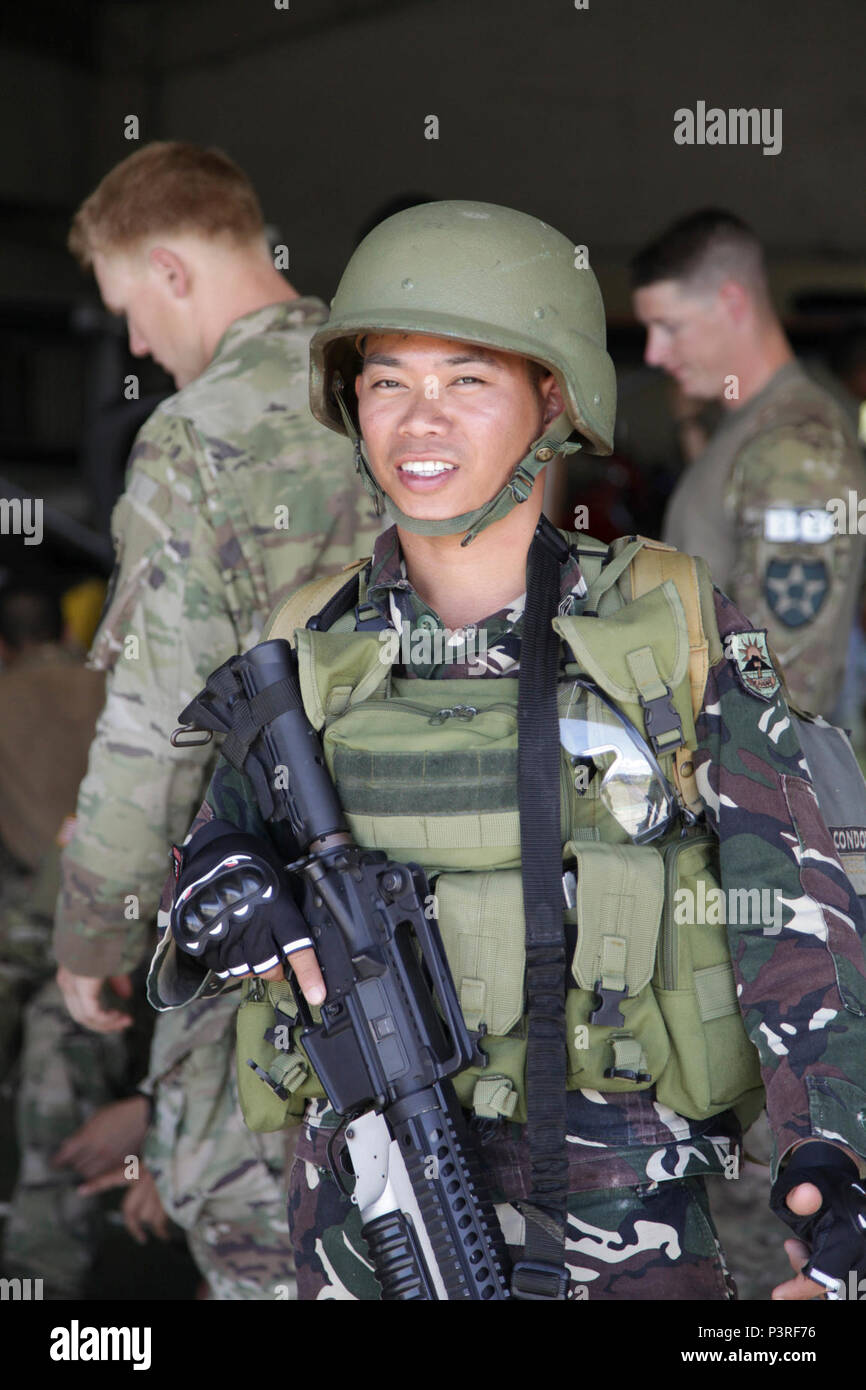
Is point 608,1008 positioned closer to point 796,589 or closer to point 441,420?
point 441,420

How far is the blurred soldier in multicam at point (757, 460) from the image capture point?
3342 mm

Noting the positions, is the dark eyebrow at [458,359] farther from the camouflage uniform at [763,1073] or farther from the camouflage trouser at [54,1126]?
the camouflage trouser at [54,1126]

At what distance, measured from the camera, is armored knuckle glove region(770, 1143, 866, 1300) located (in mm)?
1468

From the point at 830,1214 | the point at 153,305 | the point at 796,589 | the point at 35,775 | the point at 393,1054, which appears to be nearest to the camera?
the point at 830,1214

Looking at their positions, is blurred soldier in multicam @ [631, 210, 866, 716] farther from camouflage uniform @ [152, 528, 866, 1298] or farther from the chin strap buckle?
camouflage uniform @ [152, 528, 866, 1298]

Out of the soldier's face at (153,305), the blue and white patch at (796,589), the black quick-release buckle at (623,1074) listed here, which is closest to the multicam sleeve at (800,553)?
the blue and white patch at (796,589)

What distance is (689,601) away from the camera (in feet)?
5.77

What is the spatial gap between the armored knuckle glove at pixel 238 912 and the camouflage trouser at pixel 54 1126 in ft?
7.04

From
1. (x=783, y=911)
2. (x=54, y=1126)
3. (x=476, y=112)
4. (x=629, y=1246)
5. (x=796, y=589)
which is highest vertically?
(x=476, y=112)

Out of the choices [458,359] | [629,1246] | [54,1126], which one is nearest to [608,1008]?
[629,1246]

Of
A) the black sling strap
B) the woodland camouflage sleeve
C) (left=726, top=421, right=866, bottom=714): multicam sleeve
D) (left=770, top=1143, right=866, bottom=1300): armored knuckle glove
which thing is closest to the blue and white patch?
(left=726, top=421, right=866, bottom=714): multicam sleeve

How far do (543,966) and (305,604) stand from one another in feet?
1.94

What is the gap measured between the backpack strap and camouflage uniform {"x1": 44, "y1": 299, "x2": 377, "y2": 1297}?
35.9 inches

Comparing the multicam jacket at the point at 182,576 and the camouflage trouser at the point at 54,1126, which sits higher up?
the multicam jacket at the point at 182,576
